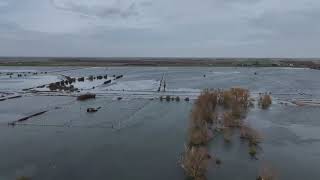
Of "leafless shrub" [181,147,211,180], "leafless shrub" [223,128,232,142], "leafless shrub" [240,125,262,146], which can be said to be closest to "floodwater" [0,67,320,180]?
"leafless shrub" [223,128,232,142]

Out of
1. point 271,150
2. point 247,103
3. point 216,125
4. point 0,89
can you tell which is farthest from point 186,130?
point 0,89

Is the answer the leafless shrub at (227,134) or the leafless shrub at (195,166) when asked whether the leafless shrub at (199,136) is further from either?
the leafless shrub at (195,166)

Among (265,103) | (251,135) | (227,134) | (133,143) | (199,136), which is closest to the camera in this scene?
(199,136)

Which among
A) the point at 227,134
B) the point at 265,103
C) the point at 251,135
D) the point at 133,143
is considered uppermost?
the point at 265,103

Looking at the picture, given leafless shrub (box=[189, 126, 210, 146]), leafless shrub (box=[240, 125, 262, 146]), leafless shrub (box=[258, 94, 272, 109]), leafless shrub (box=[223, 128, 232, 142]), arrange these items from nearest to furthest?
leafless shrub (box=[189, 126, 210, 146]), leafless shrub (box=[240, 125, 262, 146]), leafless shrub (box=[223, 128, 232, 142]), leafless shrub (box=[258, 94, 272, 109])

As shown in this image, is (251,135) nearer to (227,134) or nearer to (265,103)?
(227,134)

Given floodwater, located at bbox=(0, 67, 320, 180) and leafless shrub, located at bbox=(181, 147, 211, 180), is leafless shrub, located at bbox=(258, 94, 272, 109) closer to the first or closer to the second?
floodwater, located at bbox=(0, 67, 320, 180)

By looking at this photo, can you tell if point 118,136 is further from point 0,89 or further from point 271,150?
point 0,89

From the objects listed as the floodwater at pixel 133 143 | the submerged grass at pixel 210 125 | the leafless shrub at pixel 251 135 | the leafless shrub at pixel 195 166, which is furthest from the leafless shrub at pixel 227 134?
the leafless shrub at pixel 195 166

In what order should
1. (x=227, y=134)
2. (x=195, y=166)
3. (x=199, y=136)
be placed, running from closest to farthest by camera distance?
(x=195, y=166) → (x=199, y=136) → (x=227, y=134)

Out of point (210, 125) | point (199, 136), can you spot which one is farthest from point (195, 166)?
point (210, 125)

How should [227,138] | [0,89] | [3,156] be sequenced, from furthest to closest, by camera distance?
[0,89] → [227,138] → [3,156]
